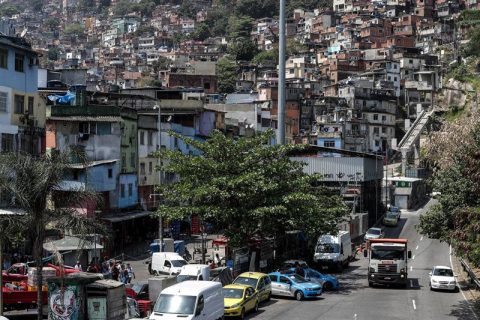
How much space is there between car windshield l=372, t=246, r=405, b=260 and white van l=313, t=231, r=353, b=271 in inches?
280

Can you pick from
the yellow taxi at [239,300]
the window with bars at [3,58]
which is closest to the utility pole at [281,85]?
the window with bars at [3,58]

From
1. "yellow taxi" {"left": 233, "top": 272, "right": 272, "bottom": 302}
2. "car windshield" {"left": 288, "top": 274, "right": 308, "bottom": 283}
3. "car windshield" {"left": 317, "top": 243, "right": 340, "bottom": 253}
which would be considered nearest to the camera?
"yellow taxi" {"left": 233, "top": 272, "right": 272, "bottom": 302}

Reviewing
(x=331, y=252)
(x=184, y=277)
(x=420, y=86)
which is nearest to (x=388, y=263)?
(x=331, y=252)

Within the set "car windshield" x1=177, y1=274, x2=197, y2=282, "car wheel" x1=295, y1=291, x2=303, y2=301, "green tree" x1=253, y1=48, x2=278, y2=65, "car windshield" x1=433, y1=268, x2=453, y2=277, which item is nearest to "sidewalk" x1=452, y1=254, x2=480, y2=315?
"car windshield" x1=433, y1=268, x2=453, y2=277

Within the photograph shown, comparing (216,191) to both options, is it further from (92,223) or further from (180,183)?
(92,223)

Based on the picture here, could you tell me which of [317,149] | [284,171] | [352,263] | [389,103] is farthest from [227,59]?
[284,171]

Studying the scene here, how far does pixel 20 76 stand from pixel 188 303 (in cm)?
2047

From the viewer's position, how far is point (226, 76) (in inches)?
6412

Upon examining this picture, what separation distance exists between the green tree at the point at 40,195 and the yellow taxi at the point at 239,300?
337 inches

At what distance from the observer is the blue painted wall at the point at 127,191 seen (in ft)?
193

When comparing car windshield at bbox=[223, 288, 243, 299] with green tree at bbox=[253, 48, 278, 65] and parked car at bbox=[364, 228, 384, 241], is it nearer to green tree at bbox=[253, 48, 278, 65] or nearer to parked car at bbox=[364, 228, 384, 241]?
parked car at bbox=[364, 228, 384, 241]

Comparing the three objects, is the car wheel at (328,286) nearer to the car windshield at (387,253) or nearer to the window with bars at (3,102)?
the car windshield at (387,253)

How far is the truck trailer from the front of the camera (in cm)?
4253

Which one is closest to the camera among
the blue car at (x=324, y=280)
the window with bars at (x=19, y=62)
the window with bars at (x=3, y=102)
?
the window with bars at (x=3, y=102)
